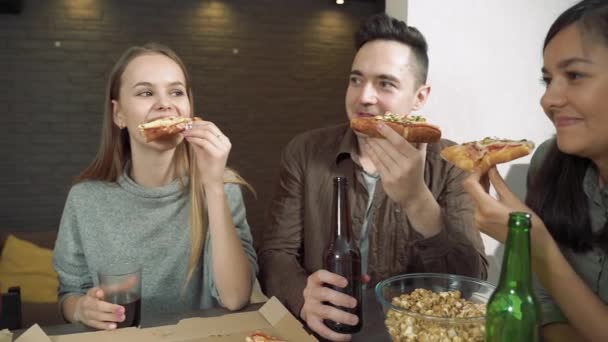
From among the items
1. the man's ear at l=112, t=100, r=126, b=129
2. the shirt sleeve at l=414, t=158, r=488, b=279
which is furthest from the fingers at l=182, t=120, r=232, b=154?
the shirt sleeve at l=414, t=158, r=488, b=279

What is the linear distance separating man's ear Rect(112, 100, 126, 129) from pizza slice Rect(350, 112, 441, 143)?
2.77ft

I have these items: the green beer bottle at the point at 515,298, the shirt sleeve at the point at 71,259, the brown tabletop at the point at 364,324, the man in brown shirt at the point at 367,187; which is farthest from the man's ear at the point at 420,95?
the shirt sleeve at the point at 71,259

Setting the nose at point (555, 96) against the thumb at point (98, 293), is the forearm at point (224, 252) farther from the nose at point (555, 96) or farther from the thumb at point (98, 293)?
the nose at point (555, 96)

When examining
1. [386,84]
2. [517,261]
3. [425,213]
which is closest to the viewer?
[517,261]

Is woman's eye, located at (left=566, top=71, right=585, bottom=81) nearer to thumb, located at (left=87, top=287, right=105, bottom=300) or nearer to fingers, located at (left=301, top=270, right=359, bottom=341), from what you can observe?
fingers, located at (left=301, top=270, right=359, bottom=341)

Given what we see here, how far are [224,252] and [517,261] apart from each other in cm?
99

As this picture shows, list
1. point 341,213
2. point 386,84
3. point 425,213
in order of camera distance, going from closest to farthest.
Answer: point 341,213
point 425,213
point 386,84

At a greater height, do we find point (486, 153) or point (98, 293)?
point (486, 153)

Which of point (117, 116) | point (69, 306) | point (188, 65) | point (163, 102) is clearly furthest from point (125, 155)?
point (188, 65)

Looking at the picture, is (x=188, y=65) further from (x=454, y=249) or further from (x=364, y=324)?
(x=364, y=324)

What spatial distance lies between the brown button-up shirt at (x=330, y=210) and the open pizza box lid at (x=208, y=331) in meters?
0.48

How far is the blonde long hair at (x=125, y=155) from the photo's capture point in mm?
1823

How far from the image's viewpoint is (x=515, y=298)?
34.6 inches

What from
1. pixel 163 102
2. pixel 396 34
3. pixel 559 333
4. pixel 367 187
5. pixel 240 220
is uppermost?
pixel 396 34
